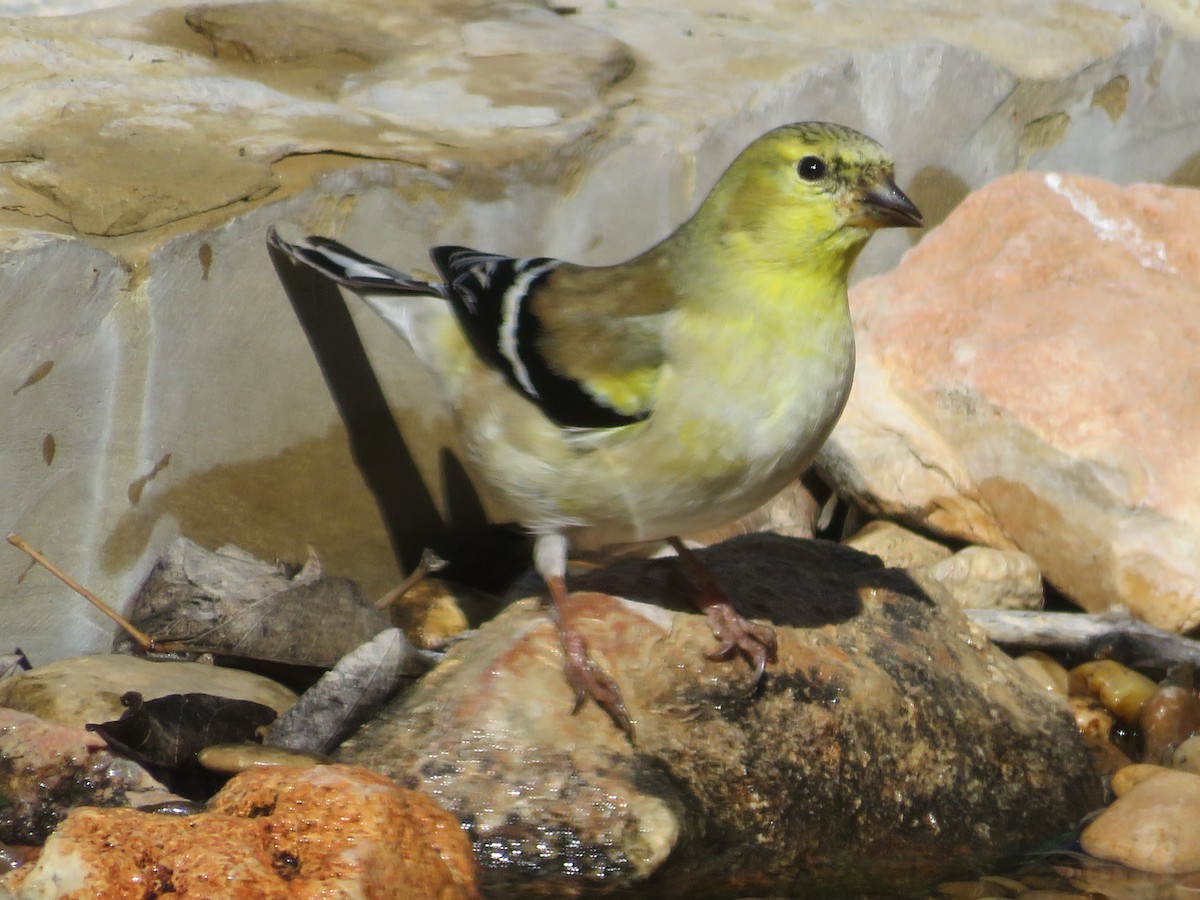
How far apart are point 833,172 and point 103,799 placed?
6.89 feet

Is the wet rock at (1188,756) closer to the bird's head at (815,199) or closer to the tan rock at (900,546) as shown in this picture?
the tan rock at (900,546)

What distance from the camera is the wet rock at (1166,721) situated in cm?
413

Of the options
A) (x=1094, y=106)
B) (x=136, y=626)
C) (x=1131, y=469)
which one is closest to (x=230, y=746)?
(x=136, y=626)

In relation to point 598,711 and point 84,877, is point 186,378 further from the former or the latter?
point 84,877

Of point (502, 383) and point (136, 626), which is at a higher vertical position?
point (502, 383)

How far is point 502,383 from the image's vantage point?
363 centimetres

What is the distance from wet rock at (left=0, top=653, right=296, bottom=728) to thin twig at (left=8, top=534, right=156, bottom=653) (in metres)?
0.08

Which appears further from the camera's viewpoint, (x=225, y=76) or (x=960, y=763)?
(x=225, y=76)

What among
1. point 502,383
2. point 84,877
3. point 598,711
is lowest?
Answer: point 598,711

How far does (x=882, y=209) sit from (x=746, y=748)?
1246mm

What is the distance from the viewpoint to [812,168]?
3336 mm

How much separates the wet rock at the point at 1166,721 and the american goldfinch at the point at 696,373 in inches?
52.0

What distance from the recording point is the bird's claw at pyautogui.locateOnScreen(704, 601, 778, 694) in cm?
348

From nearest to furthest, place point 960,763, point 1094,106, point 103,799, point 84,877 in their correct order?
point 84,877, point 103,799, point 960,763, point 1094,106
